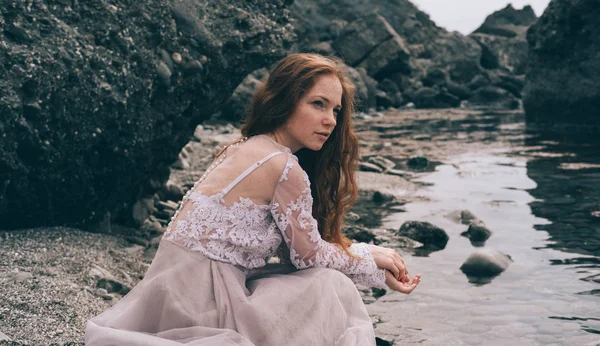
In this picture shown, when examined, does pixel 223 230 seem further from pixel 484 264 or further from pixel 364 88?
pixel 364 88

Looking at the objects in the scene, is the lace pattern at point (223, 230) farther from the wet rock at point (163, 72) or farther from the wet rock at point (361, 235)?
the wet rock at point (361, 235)

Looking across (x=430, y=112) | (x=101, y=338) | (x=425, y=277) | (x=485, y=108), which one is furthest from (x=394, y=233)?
(x=485, y=108)

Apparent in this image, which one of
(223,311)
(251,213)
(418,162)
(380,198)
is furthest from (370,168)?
(223,311)

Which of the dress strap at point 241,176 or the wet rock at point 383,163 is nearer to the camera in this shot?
the dress strap at point 241,176

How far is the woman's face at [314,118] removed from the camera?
3.46 metres

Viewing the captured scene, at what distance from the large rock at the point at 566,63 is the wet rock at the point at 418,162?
8.56 metres

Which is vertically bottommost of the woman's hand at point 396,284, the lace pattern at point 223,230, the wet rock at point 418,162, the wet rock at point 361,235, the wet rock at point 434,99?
the wet rock at point 434,99

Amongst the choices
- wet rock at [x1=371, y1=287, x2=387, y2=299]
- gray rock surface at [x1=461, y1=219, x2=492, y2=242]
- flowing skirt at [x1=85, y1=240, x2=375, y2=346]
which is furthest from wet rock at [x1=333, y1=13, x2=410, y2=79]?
flowing skirt at [x1=85, y1=240, x2=375, y2=346]

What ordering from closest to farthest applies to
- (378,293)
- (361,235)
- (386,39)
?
(378,293)
(361,235)
(386,39)

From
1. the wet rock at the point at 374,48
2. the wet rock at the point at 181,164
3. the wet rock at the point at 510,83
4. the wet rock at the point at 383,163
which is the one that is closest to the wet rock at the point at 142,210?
the wet rock at the point at 181,164

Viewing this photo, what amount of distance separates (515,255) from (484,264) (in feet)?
1.99

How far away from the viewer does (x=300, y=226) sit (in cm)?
322

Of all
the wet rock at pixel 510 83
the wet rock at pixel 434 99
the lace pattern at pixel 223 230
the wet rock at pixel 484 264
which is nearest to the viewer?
the lace pattern at pixel 223 230

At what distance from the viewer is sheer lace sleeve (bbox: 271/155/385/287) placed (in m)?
3.17
